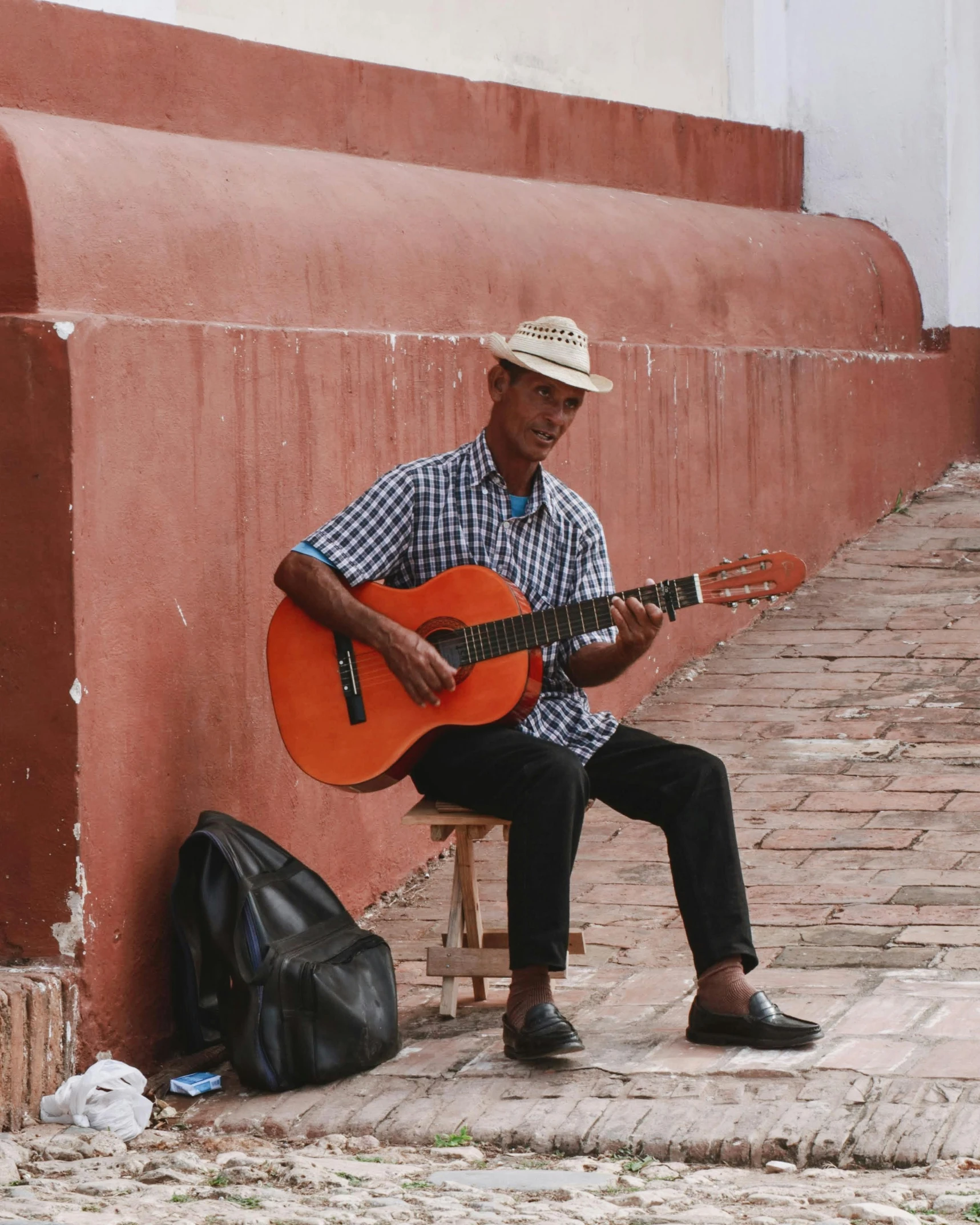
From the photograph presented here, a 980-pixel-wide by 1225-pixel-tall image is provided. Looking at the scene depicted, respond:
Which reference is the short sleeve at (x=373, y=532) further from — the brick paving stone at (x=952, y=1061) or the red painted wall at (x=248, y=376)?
the brick paving stone at (x=952, y=1061)

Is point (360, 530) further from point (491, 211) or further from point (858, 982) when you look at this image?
point (491, 211)

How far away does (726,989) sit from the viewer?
14.6ft

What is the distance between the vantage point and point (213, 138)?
5625mm

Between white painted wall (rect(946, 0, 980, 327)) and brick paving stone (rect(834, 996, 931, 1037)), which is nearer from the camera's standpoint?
brick paving stone (rect(834, 996, 931, 1037))

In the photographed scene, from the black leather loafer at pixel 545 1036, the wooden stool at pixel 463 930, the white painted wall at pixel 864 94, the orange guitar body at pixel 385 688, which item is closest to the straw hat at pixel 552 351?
the orange guitar body at pixel 385 688

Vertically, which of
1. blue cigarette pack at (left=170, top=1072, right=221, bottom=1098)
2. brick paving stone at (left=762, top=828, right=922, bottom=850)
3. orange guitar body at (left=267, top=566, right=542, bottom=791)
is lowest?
blue cigarette pack at (left=170, top=1072, right=221, bottom=1098)

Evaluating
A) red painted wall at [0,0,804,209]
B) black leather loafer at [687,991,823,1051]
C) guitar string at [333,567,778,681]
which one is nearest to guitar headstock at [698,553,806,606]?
guitar string at [333,567,778,681]

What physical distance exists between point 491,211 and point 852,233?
3.34 meters

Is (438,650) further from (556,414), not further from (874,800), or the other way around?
(874,800)

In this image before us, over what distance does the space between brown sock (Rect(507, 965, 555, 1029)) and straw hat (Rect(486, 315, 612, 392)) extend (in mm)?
1354

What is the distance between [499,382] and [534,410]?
126 mm

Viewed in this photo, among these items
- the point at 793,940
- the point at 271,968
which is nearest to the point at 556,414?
the point at 271,968

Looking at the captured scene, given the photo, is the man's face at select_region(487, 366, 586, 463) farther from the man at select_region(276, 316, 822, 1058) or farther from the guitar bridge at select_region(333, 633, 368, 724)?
the guitar bridge at select_region(333, 633, 368, 724)

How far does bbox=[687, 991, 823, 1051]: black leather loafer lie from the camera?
4391 mm
